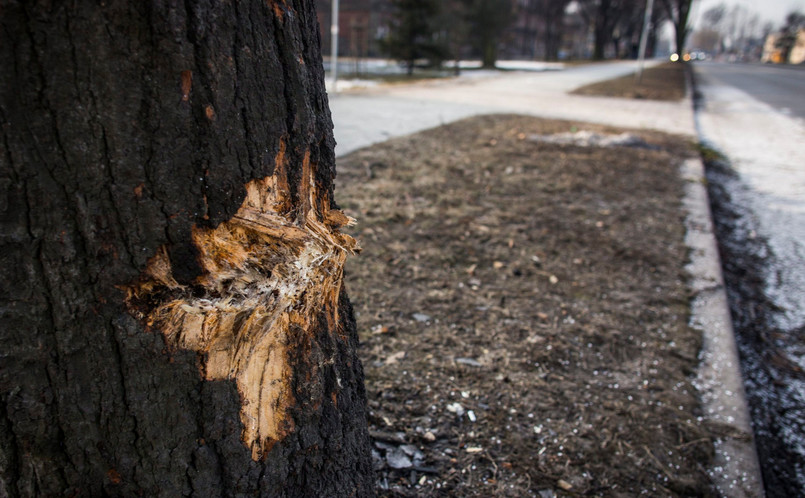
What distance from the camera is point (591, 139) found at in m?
7.25

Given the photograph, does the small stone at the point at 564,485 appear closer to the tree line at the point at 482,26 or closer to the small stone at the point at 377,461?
the small stone at the point at 377,461

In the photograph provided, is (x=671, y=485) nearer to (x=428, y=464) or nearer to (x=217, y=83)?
(x=428, y=464)

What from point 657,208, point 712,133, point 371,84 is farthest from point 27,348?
point 371,84

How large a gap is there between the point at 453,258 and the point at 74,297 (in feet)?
8.26

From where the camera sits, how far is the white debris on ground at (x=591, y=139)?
23.1 ft

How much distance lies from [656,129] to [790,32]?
3378 inches

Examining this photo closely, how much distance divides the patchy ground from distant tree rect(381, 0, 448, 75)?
1516 centimetres

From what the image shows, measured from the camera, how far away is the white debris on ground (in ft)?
23.1

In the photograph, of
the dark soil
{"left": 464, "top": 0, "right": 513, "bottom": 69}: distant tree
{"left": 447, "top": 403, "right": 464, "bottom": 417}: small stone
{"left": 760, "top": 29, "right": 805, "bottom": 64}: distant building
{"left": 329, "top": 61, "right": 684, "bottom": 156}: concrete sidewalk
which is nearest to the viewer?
{"left": 447, "top": 403, "right": 464, "bottom": 417}: small stone

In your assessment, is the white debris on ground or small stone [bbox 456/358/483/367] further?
the white debris on ground

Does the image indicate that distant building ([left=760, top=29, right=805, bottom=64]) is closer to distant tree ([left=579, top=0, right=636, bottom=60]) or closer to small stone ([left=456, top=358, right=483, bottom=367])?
distant tree ([left=579, top=0, right=636, bottom=60])

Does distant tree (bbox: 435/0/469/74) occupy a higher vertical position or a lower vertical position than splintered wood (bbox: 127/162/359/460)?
higher

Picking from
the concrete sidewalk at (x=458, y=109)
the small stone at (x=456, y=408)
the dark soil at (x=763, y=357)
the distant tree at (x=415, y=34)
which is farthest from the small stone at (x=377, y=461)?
the distant tree at (x=415, y=34)

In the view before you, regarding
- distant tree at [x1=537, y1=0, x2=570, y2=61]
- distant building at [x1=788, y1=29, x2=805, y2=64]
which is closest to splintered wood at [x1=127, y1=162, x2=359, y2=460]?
distant tree at [x1=537, y1=0, x2=570, y2=61]
